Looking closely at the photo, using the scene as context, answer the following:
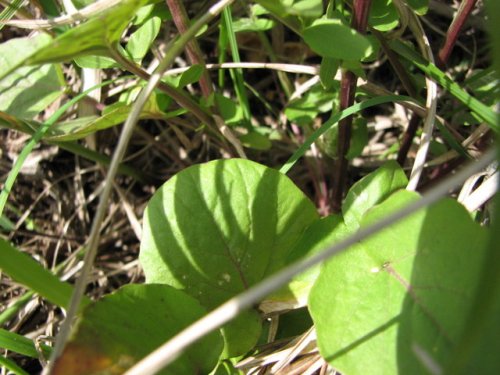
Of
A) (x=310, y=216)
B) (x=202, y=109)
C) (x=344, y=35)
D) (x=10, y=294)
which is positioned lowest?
(x=10, y=294)

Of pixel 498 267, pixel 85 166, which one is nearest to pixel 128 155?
pixel 85 166

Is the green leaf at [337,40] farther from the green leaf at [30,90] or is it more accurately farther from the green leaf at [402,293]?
the green leaf at [30,90]

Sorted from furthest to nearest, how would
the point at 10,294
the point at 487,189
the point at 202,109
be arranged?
the point at 10,294
the point at 202,109
the point at 487,189

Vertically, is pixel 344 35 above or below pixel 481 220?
above

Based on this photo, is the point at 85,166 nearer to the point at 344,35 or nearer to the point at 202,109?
the point at 202,109

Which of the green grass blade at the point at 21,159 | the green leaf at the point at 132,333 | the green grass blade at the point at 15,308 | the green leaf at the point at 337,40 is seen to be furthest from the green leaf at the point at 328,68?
the green grass blade at the point at 15,308

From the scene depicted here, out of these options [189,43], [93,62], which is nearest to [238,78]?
[189,43]

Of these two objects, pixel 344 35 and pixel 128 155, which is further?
pixel 128 155

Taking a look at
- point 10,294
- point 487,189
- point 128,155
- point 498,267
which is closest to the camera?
point 498,267
